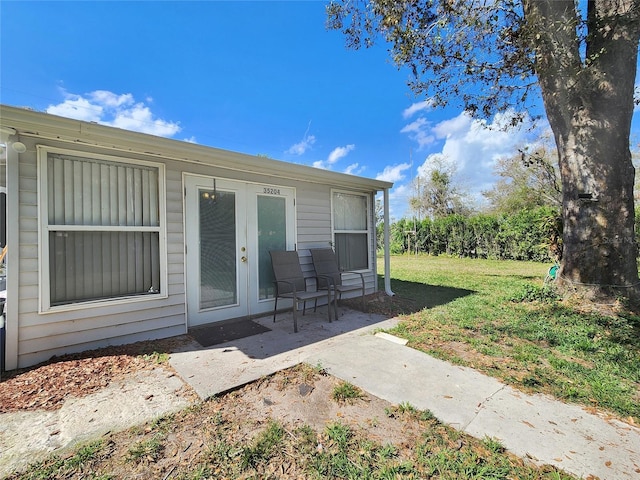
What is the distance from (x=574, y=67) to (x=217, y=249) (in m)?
5.56

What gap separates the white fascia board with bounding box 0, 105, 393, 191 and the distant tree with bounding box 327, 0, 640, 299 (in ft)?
8.70

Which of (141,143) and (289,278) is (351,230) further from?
(141,143)

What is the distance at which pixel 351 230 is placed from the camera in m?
5.67

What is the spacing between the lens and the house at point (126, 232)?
105 inches

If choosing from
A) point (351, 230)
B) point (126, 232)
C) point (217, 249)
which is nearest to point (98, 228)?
point (126, 232)

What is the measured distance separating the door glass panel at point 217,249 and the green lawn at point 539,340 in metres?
2.36

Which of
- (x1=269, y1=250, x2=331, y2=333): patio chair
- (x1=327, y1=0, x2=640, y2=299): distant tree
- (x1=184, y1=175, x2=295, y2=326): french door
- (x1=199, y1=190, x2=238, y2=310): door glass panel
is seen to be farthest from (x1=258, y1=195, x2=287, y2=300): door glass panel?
(x1=327, y1=0, x2=640, y2=299): distant tree

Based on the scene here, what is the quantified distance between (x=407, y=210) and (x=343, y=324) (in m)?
20.8

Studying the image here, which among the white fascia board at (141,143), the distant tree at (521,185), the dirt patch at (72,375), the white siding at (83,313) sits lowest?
the dirt patch at (72,375)

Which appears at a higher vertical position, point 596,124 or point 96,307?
point 596,124

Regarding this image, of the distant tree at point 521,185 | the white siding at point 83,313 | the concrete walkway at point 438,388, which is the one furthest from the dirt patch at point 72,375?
the distant tree at point 521,185

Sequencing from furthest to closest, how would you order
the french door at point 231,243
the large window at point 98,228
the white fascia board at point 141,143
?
1. the french door at point 231,243
2. the large window at point 98,228
3. the white fascia board at point 141,143

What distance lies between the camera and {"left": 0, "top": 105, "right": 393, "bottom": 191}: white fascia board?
247 cm

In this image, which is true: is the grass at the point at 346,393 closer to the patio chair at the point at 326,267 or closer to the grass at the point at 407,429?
the grass at the point at 407,429
